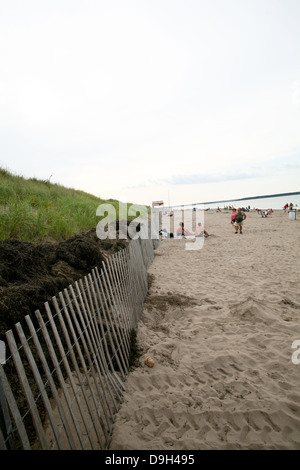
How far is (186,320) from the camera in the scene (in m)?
4.72

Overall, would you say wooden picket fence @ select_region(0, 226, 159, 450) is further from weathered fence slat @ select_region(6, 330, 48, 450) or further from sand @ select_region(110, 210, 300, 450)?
sand @ select_region(110, 210, 300, 450)

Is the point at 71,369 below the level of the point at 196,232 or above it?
below

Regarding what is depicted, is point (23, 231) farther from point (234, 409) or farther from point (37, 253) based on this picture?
Result: point (234, 409)

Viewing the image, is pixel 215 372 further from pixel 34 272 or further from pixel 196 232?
pixel 196 232

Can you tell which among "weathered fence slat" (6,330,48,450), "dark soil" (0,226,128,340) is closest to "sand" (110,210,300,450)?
"weathered fence slat" (6,330,48,450)

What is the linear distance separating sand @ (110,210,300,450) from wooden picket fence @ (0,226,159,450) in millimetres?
320

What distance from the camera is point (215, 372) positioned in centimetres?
328

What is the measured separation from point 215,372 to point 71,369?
1954 millimetres

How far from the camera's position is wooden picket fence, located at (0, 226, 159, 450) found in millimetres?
1422

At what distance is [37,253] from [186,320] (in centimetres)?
314

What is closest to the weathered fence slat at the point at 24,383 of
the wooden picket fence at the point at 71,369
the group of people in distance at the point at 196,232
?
the wooden picket fence at the point at 71,369

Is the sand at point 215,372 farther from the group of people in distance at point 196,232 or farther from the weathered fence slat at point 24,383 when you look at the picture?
the group of people in distance at point 196,232

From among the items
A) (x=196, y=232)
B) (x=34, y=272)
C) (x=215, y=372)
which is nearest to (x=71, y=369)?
(x=34, y=272)
